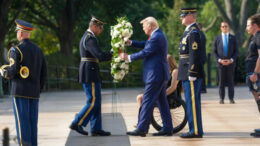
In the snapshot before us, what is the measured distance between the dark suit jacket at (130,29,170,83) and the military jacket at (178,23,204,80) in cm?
27

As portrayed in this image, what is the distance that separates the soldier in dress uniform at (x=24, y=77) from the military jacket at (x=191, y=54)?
241 centimetres

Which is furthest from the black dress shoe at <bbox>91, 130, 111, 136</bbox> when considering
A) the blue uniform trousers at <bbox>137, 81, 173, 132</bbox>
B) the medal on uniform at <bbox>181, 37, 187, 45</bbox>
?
the medal on uniform at <bbox>181, 37, 187, 45</bbox>

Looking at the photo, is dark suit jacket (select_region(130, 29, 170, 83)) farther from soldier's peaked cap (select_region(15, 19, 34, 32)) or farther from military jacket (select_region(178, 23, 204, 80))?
soldier's peaked cap (select_region(15, 19, 34, 32))

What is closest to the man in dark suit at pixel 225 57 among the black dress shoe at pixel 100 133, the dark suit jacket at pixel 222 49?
the dark suit jacket at pixel 222 49

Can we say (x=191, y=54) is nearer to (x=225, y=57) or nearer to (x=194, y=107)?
(x=194, y=107)

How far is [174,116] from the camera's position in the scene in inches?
403

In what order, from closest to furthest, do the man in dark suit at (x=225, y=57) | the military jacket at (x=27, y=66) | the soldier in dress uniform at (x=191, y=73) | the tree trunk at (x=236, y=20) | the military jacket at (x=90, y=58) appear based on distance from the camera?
the military jacket at (x=27, y=66), the soldier in dress uniform at (x=191, y=73), the military jacket at (x=90, y=58), the man in dark suit at (x=225, y=57), the tree trunk at (x=236, y=20)

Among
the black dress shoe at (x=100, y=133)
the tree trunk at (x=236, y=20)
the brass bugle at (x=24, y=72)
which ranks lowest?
the black dress shoe at (x=100, y=133)

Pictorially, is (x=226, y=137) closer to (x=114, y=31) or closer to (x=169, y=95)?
(x=169, y=95)

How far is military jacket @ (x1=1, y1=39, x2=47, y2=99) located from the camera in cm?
754

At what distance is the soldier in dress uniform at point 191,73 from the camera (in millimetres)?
9055

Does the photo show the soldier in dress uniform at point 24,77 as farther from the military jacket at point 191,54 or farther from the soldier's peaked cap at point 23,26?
the military jacket at point 191,54

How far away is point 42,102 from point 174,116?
677 cm

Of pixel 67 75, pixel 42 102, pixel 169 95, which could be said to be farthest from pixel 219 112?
pixel 67 75
